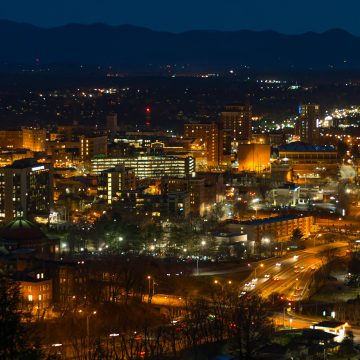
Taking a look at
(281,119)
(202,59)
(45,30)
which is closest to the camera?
(281,119)

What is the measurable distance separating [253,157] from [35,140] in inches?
237

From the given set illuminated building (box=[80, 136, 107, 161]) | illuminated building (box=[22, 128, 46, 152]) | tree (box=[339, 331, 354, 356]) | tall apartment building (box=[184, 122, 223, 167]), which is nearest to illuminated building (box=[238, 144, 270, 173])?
tall apartment building (box=[184, 122, 223, 167])

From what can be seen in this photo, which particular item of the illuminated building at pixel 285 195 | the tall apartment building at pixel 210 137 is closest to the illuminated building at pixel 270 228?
the illuminated building at pixel 285 195

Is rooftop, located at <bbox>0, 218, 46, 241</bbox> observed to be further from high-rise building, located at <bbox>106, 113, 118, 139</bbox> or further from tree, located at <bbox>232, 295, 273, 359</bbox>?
high-rise building, located at <bbox>106, 113, 118, 139</bbox>

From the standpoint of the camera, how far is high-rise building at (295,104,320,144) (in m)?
38.0

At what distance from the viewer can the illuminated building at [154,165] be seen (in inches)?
1099

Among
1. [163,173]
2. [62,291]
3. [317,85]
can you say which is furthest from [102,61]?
[62,291]

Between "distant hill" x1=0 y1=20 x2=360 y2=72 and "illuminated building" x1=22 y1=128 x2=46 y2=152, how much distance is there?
3833 cm

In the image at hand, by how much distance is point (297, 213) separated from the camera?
21750 mm

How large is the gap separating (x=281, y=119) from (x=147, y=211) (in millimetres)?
23724

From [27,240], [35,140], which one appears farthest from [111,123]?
[27,240]

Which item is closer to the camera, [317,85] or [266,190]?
[266,190]

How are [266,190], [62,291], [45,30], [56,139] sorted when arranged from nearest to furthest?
[62,291], [266,190], [56,139], [45,30]

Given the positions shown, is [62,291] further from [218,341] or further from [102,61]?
[102,61]
